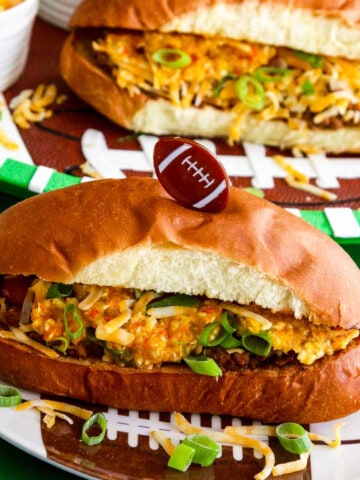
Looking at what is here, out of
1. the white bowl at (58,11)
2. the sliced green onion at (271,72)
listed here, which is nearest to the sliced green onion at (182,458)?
the sliced green onion at (271,72)

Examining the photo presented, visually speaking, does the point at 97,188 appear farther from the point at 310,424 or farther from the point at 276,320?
the point at 310,424

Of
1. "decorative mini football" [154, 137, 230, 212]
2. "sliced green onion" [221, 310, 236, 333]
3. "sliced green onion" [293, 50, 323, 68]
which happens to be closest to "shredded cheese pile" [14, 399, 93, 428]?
"sliced green onion" [221, 310, 236, 333]

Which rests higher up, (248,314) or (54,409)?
(248,314)

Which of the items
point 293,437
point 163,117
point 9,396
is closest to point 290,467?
point 293,437

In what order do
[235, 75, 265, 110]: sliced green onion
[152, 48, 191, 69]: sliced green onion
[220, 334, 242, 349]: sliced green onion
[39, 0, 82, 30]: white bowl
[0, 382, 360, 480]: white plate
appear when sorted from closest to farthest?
[0, 382, 360, 480]: white plate
[220, 334, 242, 349]: sliced green onion
[152, 48, 191, 69]: sliced green onion
[235, 75, 265, 110]: sliced green onion
[39, 0, 82, 30]: white bowl

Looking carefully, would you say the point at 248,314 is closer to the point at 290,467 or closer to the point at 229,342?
the point at 229,342

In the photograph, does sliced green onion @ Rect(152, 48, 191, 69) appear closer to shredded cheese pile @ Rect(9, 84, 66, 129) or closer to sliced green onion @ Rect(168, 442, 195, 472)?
shredded cheese pile @ Rect(9, 84, 66, 129)
